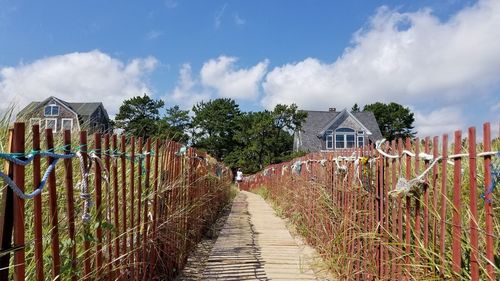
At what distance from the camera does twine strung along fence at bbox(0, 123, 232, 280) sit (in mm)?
1826

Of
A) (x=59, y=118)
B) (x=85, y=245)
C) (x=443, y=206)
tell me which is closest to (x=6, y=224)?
(x=85, y=245)

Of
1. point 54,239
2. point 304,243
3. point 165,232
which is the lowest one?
point 304,243

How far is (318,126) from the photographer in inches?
1684

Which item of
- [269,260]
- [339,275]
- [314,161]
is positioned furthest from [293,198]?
[339,275]

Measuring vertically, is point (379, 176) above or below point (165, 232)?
above

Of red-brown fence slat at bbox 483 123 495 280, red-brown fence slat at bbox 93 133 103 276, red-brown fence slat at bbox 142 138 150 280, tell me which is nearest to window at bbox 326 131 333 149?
red-brown fence slat at bbox 142 138 150 280

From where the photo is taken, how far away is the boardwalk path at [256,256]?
205 inches

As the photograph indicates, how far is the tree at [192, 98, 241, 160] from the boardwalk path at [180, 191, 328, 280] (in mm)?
46480

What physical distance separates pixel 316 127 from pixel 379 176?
3908 cm

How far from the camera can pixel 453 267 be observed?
2555 mm

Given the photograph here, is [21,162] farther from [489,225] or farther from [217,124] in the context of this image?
[217,124]

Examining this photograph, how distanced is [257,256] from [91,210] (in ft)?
11.8

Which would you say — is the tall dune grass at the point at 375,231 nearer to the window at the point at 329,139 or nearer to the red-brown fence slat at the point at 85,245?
the red-brown fence slat at the point at 85,245

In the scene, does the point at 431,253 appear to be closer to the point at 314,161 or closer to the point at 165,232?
the point at 165,232
